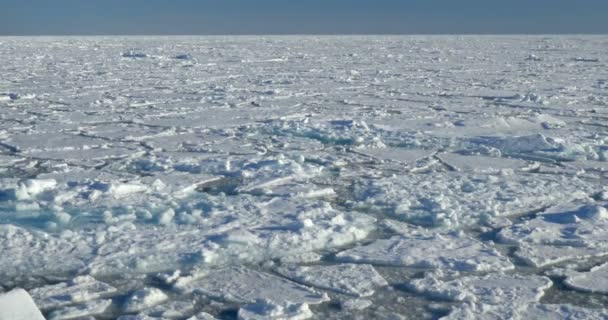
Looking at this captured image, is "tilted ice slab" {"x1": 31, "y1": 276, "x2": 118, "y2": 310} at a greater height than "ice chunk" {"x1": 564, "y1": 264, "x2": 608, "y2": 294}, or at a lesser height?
lesser

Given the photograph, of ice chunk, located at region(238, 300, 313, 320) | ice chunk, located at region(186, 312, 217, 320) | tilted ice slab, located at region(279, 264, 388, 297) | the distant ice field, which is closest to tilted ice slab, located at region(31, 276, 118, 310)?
the distant ice field

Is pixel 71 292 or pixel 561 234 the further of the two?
pixel 561 234

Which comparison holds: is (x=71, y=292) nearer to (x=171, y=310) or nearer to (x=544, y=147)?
(x=171, y=310)

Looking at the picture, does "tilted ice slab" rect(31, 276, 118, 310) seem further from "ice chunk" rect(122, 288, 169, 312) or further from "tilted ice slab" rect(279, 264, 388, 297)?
"tilted ice slab" rect(279, 264, 388, 297)

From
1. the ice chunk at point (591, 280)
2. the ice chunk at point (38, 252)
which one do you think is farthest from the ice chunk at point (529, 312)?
the ice chunk at point (38, 252)

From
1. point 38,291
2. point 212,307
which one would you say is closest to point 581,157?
point 212,307

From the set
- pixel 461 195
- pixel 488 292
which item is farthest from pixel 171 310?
pixel 461 195

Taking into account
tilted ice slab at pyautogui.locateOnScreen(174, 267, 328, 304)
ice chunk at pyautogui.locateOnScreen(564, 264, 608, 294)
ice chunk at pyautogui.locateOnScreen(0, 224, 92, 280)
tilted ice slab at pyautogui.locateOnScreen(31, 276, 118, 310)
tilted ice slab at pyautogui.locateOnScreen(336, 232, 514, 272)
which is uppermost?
ice chunk at pyautogui.locateOnScreen(564, 264, 608, 294)
